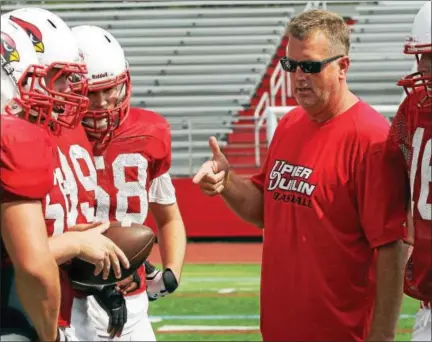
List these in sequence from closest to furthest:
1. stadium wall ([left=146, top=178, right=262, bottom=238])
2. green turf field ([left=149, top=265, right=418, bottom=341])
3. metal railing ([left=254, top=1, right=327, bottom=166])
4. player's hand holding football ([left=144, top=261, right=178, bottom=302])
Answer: player's hand holding football ([left=144, top=261, right=178, bottom=302]), green turf field ([left=149, top=265, right=418, bottom=341]), stadium wall ([left=146, top=178, right=262, bottom=238]), metal railing ([left=254, top=1, right=327, bottom=166])

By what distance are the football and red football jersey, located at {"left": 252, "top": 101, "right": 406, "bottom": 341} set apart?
0.42 m

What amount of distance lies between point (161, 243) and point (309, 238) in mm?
857

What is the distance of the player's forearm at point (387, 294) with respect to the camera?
2887mm

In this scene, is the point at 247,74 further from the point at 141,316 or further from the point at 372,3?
the point at 141,316

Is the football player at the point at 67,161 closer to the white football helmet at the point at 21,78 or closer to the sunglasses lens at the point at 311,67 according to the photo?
the white football helmet at the point at 21,78

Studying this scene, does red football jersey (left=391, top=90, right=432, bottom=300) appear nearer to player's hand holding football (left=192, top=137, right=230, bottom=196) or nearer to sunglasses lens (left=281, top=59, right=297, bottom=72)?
sunglasses lens (left=281, top=59, right=297, bottom=72)

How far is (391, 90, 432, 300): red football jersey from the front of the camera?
9.16ft

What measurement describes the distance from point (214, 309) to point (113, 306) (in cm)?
367

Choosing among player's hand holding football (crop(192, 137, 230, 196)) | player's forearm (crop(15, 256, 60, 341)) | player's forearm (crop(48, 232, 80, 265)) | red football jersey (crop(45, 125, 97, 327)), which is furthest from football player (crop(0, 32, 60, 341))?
player's hand holding football (crop(192, 137, 230, 196))

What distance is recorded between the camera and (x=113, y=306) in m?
3.40

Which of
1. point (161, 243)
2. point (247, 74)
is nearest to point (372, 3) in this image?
point (247, 74)

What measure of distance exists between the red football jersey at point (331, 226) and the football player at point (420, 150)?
0.32 feet

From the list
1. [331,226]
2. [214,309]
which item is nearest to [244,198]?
[331,226]

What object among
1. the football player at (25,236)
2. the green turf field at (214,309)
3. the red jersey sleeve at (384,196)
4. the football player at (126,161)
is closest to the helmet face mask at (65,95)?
the football player at (25,236)
